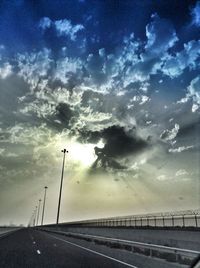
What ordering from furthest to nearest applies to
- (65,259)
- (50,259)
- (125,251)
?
(125,251) → (65,259) → (50,259)

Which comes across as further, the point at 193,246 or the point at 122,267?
the point at 193,246

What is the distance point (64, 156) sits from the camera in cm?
8656

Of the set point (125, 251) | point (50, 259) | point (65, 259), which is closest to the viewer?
point (50, 259)

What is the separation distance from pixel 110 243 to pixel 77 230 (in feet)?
66.9

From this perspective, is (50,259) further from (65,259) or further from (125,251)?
(125,251)

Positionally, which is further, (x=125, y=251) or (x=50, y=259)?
(x=125, y=251)

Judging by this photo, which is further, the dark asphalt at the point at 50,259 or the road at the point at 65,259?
the road at the point at 65,259

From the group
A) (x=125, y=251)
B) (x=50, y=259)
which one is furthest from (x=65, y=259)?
(x=125, y=251)

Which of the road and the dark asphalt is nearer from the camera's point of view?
the dark asphalt

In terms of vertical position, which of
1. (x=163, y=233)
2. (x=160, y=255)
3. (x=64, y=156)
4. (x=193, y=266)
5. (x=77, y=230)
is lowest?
(x=193, y=266)

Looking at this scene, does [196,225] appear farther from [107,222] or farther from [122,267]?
[107,222]

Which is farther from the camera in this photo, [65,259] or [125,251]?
[125,251]

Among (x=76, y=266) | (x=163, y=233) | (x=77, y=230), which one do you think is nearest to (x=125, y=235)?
(x=163, y=233)

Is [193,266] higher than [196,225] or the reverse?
the reverse
